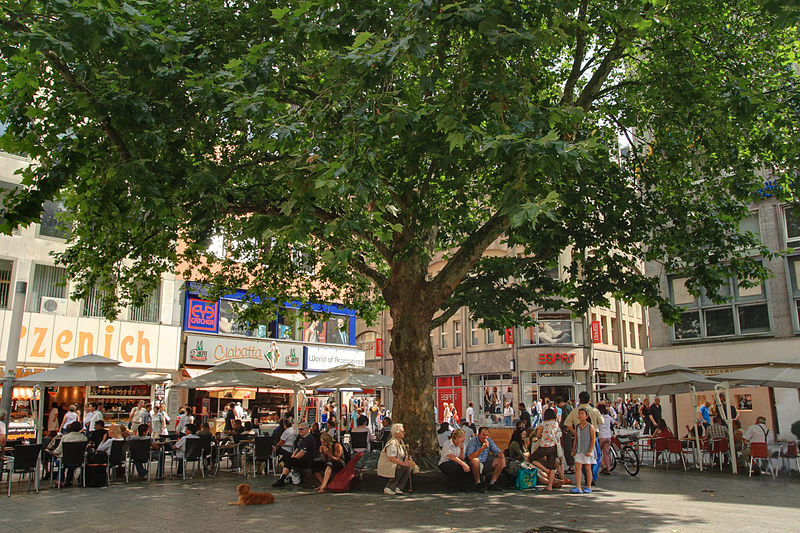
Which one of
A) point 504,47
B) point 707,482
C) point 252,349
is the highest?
point 504,47

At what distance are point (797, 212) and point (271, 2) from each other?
1065cm

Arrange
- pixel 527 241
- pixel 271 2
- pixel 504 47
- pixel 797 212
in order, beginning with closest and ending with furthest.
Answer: pixel 504 47 < pixel 271 2 < pixel 797 212 < pixel 527 241

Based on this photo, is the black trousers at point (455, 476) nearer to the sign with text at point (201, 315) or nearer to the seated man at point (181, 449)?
the seated man at point (181, 449)

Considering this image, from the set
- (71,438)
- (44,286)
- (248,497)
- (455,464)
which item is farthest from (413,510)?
(44,286)

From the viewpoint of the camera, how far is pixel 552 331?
39.5 meters

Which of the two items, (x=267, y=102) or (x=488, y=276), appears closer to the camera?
(x=267, y=102)

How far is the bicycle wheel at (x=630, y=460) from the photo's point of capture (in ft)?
49.5

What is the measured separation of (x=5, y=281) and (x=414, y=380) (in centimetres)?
1790

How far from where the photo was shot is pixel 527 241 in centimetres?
1348

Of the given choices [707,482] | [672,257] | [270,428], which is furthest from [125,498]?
[270,428]

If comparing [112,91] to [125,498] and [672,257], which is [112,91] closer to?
[125,498]

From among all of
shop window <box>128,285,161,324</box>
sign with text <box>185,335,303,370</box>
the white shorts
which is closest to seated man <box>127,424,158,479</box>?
the white shorts

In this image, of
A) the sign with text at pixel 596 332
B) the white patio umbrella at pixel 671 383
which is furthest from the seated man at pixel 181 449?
the sign with text at pixel 596 332

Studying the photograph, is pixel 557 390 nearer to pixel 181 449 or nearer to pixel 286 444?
pixel 286 444
